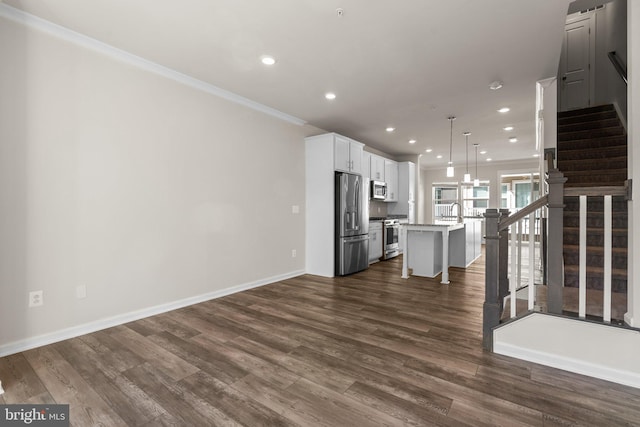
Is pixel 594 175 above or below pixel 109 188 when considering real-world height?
above

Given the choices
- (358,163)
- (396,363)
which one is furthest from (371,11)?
(358,163)

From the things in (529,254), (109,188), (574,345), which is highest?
(109,188)

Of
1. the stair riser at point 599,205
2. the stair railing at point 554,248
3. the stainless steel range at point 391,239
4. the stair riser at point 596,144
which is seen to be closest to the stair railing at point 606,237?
the stair railing at point 554,248

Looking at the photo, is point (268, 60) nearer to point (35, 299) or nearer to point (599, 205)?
point (35, 299)

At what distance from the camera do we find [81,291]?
2699mm

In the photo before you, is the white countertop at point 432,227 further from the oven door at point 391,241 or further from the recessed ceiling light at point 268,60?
the recessed ceiling light at point 268,60

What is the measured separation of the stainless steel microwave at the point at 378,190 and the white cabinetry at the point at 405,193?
935mm

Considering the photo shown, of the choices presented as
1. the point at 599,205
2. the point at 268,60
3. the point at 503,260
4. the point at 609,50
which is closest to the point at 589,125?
the point at 609,50

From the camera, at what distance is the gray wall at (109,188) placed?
239 cm

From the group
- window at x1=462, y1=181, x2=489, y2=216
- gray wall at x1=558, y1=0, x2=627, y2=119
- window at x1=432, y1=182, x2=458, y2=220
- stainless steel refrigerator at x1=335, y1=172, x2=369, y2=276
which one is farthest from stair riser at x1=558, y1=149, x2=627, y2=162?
window at x1=432, y1=182, x2=458, y2=220

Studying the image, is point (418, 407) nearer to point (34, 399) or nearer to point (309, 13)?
point (34, 399)

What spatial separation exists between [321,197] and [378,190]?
89.0 inches

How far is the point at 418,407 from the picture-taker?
1.70 meters

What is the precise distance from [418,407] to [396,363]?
48 centimetres
